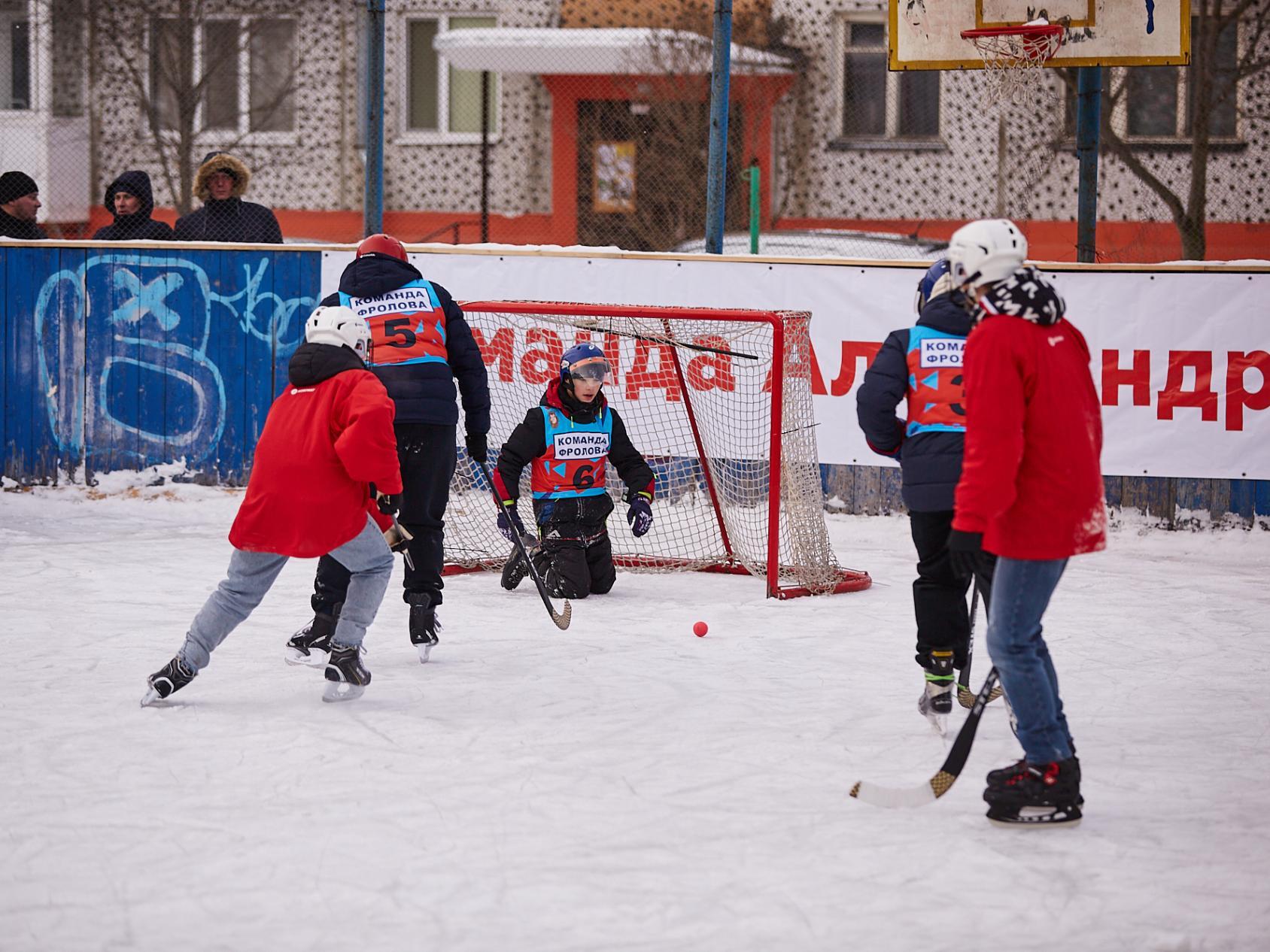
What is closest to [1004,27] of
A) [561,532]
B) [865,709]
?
[561,532]

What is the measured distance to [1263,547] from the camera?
7.48 metres

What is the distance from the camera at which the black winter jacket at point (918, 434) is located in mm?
4441

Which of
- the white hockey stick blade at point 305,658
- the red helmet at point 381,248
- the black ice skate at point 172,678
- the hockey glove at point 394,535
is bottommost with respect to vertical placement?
the white hockey stick blade at point 305,658

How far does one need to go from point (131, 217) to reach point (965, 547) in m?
6.56

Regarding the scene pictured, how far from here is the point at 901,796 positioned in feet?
12.2

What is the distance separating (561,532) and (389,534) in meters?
1.83

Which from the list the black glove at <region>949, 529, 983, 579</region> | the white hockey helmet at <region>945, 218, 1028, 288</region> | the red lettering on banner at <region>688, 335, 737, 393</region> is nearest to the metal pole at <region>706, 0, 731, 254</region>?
the red lettering on banner at <region>688, 335, 737, 393</region>

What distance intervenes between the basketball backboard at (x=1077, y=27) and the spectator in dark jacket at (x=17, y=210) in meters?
4.98

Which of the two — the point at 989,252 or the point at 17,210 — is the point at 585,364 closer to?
the point at 989,252

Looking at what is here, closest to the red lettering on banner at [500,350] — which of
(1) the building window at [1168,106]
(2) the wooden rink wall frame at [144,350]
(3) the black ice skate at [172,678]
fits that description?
(2) the wooden rink wall frame at [144,350]

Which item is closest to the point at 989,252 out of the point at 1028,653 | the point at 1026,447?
the point at 1026,447

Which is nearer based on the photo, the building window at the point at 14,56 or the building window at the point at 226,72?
the building window at the point at 226,72

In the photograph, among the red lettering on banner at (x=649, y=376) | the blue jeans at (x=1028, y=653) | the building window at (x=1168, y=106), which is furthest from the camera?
the building window at (x=1168, y=106)

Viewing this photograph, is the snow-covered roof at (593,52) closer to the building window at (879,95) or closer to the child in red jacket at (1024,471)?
the building window at (879,95)
